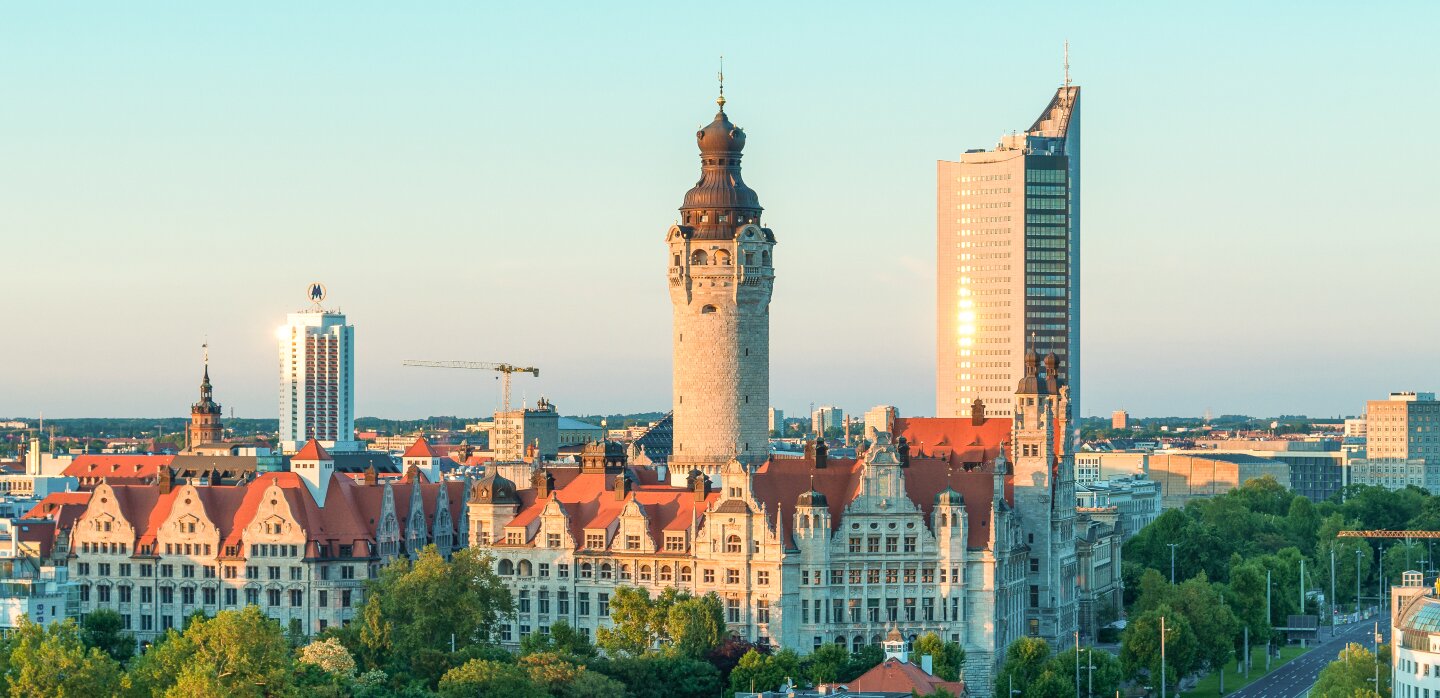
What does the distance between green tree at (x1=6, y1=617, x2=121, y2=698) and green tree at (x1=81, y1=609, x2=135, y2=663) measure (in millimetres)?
33884

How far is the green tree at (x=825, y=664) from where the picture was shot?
170125 millimetres

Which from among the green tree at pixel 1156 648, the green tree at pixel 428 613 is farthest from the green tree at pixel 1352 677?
the green tree at pixel 428 613

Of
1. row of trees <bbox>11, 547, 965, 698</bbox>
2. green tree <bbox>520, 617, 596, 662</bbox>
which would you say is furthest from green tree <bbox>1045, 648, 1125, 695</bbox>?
green tree <bbox>520, 617, 596, 662</bbox>

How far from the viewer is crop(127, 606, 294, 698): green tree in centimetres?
15000

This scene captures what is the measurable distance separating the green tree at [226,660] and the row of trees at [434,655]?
113mm

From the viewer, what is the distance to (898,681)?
161500mm

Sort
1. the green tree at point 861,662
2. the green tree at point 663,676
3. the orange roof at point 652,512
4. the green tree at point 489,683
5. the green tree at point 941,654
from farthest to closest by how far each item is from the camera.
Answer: the orange roof at point 652,512 → the green tree at point 941,654 → the green tree at point 861,662 → the green tree at point 663,676 → the green tree at point 489,683

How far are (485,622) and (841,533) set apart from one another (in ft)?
83.4

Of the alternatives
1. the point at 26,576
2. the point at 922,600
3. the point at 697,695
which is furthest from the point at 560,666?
the point at 26,576

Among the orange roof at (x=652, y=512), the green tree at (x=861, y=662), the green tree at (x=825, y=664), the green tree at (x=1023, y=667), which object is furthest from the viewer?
the orange roof at (x=652, y=512)

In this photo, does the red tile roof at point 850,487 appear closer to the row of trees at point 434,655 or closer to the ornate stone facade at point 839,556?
the ornate stone facade at point 839,556

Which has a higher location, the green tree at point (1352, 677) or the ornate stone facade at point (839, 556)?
the ornate stone facade at point (839, 556)

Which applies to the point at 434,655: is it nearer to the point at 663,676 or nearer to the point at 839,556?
the point at 663,676

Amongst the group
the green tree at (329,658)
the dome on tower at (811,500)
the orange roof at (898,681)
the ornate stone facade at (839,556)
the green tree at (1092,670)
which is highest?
the dome on tower at (811,500)
